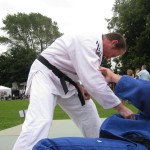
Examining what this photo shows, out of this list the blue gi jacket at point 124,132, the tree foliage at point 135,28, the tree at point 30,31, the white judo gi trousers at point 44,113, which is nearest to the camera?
the blue gi jacket at point 124,132

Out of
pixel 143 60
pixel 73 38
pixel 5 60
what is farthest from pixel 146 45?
pixel 5 60

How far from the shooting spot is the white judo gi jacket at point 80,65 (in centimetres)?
383

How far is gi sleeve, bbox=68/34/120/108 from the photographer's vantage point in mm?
3805

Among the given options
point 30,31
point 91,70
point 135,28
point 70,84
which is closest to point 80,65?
point 91,70

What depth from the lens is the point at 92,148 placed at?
1947mm

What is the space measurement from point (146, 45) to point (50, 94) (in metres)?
37.6

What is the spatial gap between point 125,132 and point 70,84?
92.8 inches

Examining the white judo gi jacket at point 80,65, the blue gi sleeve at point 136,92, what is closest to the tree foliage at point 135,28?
the white judo gi jacket at point 80,65

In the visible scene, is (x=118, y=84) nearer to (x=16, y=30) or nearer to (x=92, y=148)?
(x=92, y=148)

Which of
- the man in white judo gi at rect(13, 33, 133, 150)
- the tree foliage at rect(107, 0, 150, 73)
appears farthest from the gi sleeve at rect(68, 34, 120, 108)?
the tree foliage at rect(107, 0, 150, 73)

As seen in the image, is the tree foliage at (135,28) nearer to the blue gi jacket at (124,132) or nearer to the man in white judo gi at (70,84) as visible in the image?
the man in white judo gi at (70,84)

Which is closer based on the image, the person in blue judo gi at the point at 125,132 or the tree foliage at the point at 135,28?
the person in blue judo gi at the point at 125,132

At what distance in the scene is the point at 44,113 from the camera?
155 inches

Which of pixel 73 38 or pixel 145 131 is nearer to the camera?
pixel 145 131
